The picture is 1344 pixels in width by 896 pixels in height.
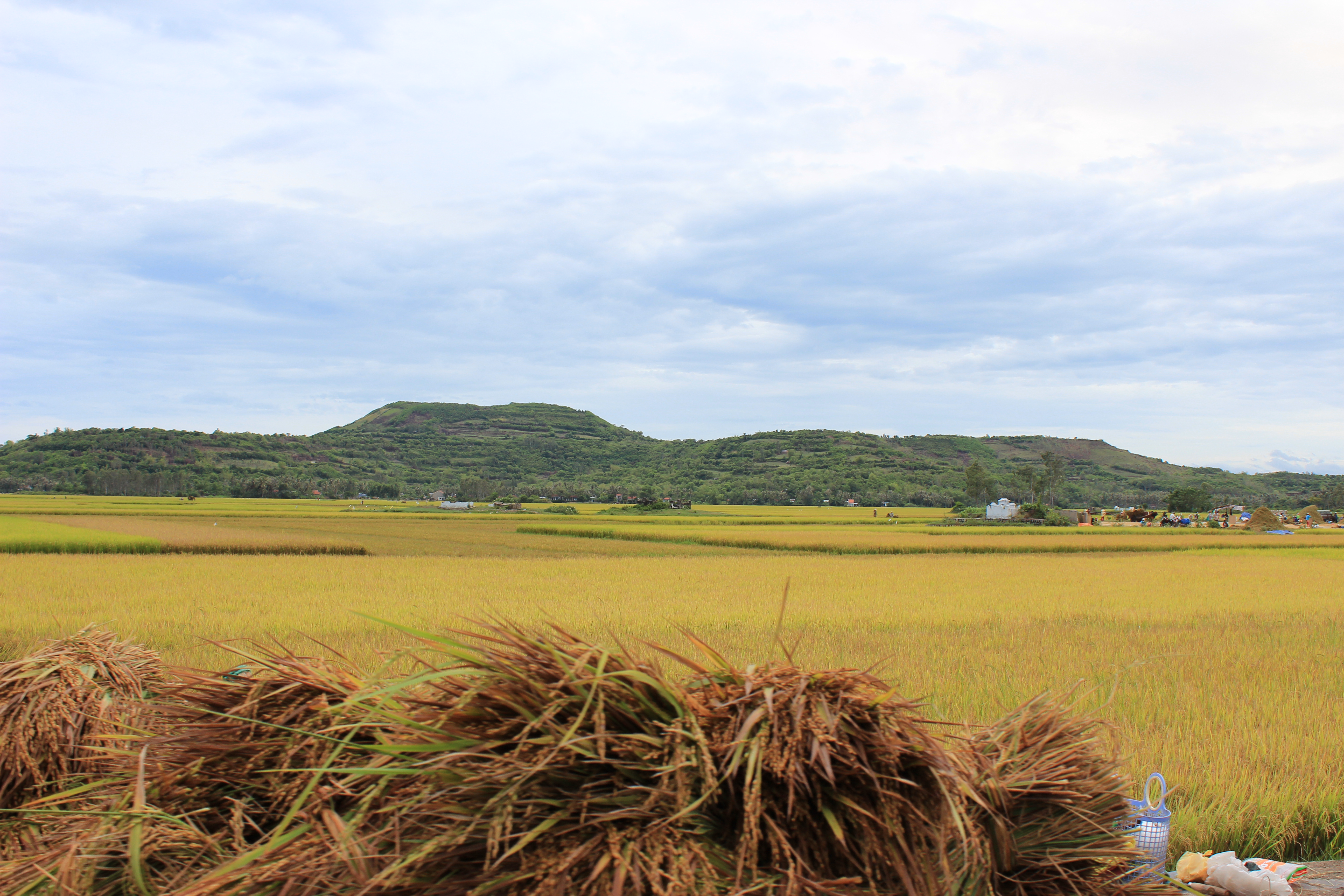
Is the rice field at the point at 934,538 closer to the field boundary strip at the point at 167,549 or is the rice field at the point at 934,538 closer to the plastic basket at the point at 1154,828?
the field boundary strip at the point at 167,549

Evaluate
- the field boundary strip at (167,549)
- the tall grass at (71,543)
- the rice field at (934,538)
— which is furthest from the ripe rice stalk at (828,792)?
the tall grass at (71,543)

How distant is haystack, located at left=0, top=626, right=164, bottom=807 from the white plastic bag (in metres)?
5.14

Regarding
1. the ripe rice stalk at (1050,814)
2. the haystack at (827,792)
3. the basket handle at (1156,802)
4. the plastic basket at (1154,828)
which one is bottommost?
the plastic basket at (1154,828)

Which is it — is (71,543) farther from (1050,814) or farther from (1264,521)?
(1264,521)

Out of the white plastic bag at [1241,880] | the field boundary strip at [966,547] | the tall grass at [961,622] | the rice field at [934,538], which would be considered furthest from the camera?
the rice field at [934,538]

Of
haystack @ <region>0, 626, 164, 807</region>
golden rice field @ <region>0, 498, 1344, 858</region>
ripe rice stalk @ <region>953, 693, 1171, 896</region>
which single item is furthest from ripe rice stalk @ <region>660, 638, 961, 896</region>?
haystack @ <region>0, 626, 164, 807</region>

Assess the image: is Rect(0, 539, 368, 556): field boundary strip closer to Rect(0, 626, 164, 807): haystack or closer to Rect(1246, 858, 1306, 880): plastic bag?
Rect(0, 626, 164, 807): haystack

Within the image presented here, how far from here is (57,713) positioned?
3.40 metres

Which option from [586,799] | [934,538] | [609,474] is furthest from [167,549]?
[609,474]

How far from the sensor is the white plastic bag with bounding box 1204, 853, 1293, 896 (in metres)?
3.63

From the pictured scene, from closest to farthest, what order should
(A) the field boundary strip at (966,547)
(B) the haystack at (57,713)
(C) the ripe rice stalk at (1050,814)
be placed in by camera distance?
(C) the ripe rice stalk at (1050,814) → (B) the haystack at (57,713) → (A) the field boundary strip at (966,547)

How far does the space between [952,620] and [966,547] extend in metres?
26.5

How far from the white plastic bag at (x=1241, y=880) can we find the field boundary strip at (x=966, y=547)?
1208 inches

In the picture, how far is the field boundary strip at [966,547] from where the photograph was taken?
36250 millimetres
